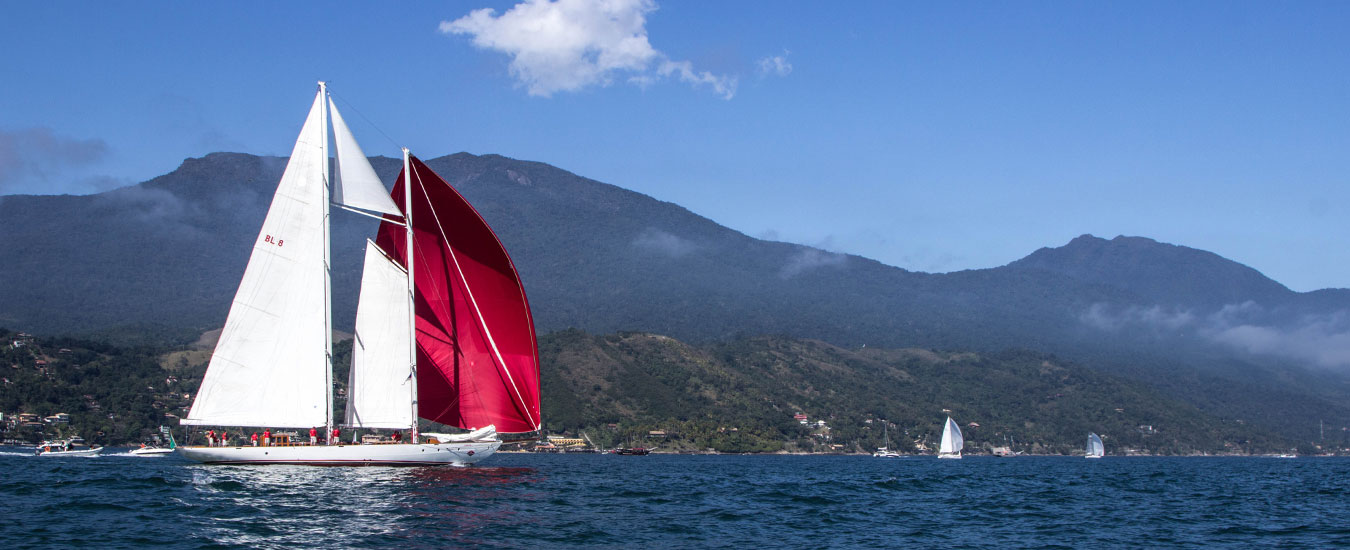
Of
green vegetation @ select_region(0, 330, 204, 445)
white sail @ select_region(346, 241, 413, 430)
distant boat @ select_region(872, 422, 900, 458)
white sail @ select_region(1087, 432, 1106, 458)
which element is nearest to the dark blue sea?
white sail @ select_region(346, 241, 413, 430)

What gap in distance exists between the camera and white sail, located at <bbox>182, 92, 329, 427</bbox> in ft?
140

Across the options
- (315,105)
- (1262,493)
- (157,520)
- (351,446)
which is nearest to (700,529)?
(157,520)

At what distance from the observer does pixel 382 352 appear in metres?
44.5

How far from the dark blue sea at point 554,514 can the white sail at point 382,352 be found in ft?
7.47

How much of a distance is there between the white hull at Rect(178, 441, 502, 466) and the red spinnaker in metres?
2.13

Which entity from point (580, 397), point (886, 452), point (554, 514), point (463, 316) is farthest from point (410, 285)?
point (886, 452)

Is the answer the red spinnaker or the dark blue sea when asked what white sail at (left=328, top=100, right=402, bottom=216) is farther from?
the dark blue sea

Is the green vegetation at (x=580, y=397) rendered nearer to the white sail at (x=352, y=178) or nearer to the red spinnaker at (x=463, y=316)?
the red spinnaker at (x=463, y=316)

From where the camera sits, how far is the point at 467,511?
3306 cm

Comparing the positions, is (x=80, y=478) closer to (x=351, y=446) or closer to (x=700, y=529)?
(x=351, y=446)

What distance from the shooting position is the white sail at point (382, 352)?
146ft

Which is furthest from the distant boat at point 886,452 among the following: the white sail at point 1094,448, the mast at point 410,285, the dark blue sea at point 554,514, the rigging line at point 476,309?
the mast at point 410,285

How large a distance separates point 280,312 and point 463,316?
682 centimetres

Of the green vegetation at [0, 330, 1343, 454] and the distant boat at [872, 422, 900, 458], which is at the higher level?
the green vegetation at [0, 330, 1343, 454]
